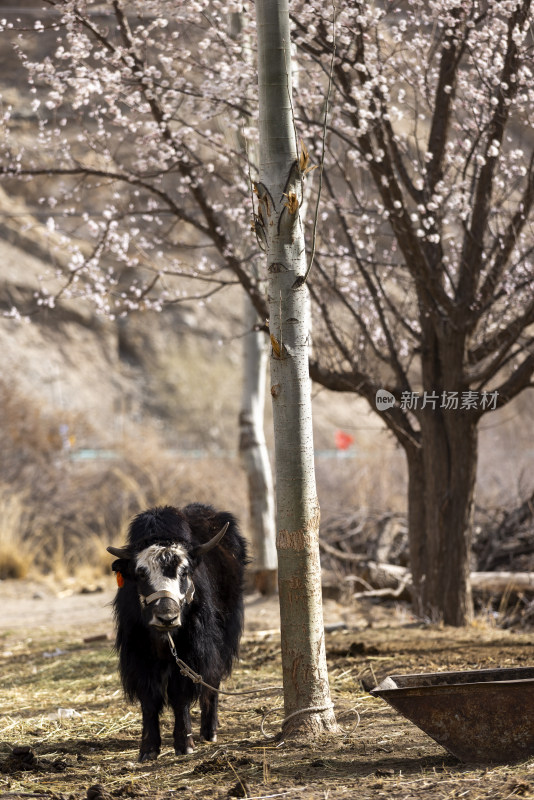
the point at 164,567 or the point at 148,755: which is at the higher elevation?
the point at 164,567

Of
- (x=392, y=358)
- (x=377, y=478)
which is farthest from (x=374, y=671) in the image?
(x=377, y=478)

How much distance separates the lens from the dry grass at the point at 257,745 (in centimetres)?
394

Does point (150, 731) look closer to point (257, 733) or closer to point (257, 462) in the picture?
point (257, 733)

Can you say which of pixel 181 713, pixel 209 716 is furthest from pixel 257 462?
pixel 181 713

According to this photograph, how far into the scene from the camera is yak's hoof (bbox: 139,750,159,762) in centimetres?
480

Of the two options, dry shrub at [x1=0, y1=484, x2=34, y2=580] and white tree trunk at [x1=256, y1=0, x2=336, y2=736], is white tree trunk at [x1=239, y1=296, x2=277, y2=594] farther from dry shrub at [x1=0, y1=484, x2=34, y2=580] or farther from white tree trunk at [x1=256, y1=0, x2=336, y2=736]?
white tree trunk at [x1=256, y1=0, x2=336, y2=736]

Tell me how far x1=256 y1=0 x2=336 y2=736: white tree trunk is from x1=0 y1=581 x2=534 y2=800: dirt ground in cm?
33

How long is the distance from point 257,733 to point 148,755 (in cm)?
A: 60

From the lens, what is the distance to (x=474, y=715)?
4.05 meters

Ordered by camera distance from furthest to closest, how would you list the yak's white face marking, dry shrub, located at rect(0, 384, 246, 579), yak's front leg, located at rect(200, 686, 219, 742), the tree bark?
dry shrub, located at rect(0, 384, 246, 579)
the tree bark
yak's front leg, located at rect(200, 686, 219, 742)
the yak's white face marking

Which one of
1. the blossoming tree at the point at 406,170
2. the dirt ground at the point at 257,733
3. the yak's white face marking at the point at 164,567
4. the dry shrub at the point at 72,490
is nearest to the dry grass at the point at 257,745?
the dirt ground at the point at 257,733

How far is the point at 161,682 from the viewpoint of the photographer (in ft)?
16.3

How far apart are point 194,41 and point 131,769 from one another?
660 cm

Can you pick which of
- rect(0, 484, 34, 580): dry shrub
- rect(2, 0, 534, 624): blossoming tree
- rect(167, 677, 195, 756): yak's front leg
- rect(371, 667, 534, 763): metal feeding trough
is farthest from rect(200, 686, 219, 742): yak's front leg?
rect(0, 484, 34, 580): dry shrub
